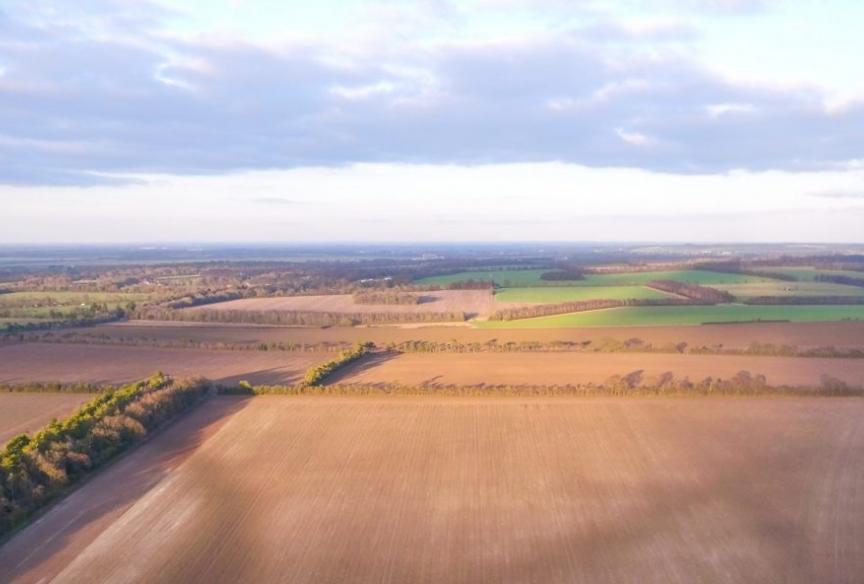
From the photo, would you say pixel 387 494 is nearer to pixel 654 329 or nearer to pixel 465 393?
pixel 465 393

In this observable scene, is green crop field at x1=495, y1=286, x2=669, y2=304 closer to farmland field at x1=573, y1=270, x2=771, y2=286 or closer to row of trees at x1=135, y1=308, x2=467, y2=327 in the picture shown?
farmland field at x1=573, y1=270, x2=771, y2=286

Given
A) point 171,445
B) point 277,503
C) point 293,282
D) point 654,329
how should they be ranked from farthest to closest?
point 293,282 → point 654,329 → point 171,445 → point 277,503

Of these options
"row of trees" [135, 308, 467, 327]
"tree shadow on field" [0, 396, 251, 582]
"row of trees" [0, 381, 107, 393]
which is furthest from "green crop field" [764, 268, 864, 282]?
"row of trees" [0, 381, 107, 393]

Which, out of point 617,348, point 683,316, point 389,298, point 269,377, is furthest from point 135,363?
point 683,316

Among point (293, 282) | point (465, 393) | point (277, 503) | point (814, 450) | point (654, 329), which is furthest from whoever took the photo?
point (293, 282)

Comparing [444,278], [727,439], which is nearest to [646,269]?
[444,278]

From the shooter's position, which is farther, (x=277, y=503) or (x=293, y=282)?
(x=293, y=282)

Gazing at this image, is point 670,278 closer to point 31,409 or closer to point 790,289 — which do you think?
point 790,289
